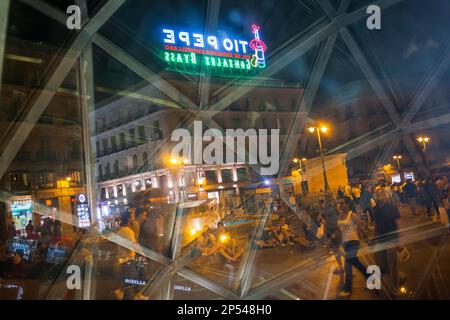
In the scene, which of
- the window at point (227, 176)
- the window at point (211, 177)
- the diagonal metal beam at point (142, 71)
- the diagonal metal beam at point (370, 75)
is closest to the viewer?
the diagonal metal beam at point (142, 71)

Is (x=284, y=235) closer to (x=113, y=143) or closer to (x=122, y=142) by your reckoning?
(x=122, y=142)

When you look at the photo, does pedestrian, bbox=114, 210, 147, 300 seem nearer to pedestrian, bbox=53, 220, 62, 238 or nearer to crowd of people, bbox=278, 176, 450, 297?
pedestrian, bbox=53, 220, 62, 238

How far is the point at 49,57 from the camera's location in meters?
4.60

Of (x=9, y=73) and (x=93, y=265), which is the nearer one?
(x=93, y=265)

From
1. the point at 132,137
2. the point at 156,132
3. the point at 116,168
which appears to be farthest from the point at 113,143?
the point at 156,132

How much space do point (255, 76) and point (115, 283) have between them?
4750 mm

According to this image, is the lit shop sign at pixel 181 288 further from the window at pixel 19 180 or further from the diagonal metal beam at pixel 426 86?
the diagonal metal beam at pixel 426 86

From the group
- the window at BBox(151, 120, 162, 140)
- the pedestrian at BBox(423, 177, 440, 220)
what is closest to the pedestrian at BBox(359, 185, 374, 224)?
the pedestrian at BBox(423, 177, 440, 220)

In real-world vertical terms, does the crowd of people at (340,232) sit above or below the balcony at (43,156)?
below

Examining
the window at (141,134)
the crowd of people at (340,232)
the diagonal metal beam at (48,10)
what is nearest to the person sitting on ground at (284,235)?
the crowd of people at (340,232)

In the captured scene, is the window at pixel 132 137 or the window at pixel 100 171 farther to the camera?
the window at pixel 132 137
